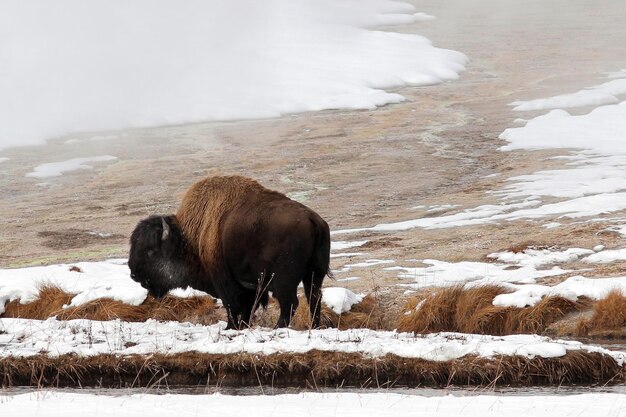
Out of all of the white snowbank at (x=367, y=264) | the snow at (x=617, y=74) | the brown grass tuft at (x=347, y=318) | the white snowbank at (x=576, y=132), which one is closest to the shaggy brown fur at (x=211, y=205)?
the brown grass tuft at (x=347, y=318)

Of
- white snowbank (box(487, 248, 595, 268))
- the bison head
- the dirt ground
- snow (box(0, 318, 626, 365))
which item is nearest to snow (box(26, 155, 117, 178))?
the dirt ground

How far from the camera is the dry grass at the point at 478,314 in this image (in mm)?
11414

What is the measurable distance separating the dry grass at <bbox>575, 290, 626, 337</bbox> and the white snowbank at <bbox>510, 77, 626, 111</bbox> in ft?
82.7

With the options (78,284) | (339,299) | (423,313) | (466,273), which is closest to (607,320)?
(423,313)

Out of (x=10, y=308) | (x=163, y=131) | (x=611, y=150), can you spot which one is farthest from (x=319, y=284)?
(x=163, y=131)

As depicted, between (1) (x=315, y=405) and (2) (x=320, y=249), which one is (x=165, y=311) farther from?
(1) (x=315, y=405)

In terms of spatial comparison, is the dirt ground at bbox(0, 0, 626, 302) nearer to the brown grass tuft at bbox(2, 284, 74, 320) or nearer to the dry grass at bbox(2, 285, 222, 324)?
the dry grass at bbox(2, 285, 222, 324)

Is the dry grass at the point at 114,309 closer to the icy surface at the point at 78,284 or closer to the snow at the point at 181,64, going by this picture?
the icy surface at the point at 78,284

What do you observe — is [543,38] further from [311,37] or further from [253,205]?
[253,205]

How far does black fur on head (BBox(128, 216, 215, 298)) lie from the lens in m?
11.1

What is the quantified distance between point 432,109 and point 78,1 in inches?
1036

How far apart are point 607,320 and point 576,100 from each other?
2613 centimetres

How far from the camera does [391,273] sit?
14289 mm

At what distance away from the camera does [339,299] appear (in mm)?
11977
